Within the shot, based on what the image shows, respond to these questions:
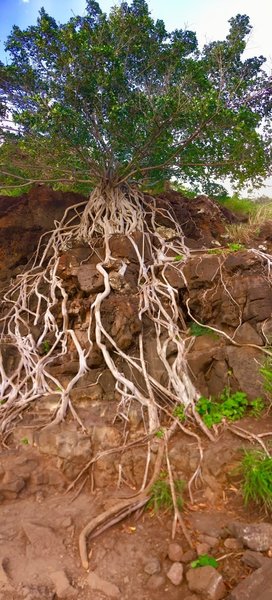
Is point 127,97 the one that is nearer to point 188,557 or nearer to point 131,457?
point 131,457

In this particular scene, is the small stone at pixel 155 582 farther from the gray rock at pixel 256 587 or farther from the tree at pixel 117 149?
the tree at pixel 117 149

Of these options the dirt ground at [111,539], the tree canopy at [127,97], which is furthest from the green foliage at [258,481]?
the tree canopy at [127,97]

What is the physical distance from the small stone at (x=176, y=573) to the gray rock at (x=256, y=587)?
0.42m

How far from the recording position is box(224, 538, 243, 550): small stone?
2850mm

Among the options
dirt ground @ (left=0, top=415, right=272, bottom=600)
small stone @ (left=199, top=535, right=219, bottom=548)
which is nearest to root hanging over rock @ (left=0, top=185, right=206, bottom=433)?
dirt ground @ (left=0, top=415, right=272, bottom=600)

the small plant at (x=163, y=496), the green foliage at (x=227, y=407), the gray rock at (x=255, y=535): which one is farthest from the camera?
the green foliage at (x=227, y=407)

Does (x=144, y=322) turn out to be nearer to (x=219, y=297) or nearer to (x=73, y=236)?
(x=219, y=297)

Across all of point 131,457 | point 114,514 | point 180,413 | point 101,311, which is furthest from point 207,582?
point 101,311

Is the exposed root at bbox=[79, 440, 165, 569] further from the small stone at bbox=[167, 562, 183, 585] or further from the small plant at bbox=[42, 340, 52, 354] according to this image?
the small plant at bbox=[42, 340, 52, 354]

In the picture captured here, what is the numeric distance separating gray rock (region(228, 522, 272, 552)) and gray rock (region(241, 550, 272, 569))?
52 mm

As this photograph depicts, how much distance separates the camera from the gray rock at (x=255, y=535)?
2.75 metres

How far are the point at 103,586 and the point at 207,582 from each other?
0.68m

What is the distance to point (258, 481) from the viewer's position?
10.4 feet

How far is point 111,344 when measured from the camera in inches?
190
